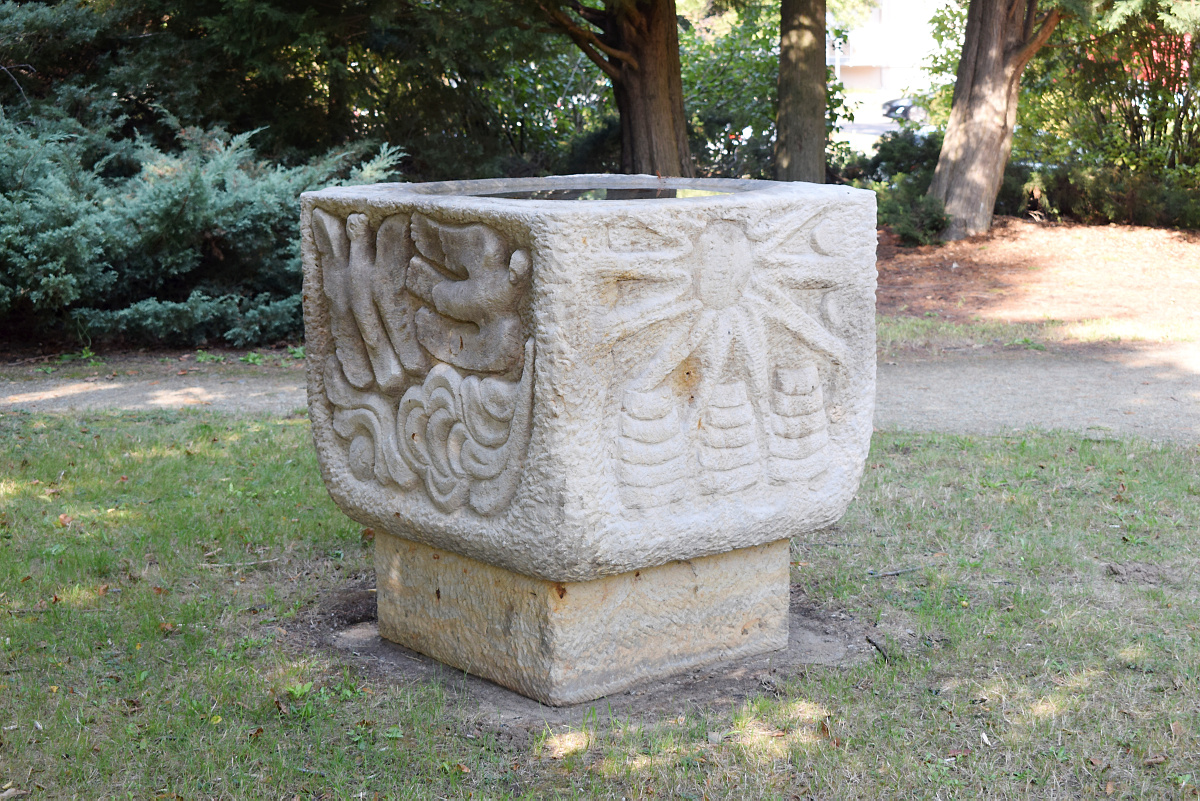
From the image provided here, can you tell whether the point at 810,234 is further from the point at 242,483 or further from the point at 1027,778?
the point at 242,483

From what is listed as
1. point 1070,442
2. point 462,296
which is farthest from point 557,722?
point 1070,442

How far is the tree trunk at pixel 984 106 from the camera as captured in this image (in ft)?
37.3

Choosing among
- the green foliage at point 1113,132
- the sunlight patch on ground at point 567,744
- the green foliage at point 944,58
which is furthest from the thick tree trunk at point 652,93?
the sunlight patch on ground at point 567,744

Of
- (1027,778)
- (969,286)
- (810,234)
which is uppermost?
(810,234)

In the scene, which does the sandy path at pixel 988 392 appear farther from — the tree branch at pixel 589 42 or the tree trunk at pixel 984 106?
the tree trunk at pixel 984 106

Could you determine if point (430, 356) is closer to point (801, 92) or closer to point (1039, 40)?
point (801, 92)

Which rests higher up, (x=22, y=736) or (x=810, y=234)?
(x=810, y=234)

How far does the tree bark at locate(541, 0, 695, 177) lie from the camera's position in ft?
33.0

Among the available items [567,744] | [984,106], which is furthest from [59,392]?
[984,106]

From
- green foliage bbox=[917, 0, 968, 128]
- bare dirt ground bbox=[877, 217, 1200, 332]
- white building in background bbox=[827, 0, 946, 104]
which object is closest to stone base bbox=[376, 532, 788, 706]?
bare dirt ground bbox=[877, 217, 1200, 332]

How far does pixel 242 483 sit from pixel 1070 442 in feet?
13.8

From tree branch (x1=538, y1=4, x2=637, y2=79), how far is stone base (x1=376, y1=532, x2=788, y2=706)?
7.32 meters

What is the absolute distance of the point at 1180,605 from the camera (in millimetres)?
3775

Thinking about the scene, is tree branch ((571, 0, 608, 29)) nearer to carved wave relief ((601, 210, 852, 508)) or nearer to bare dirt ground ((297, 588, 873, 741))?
bare dirt ground ((297, 588, 873, 741))
